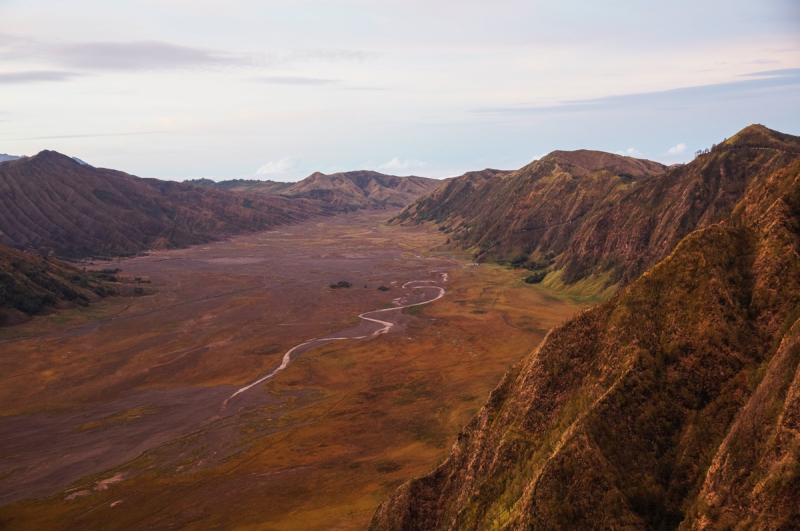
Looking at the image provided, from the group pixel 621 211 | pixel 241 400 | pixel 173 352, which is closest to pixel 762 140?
pixel 621 211

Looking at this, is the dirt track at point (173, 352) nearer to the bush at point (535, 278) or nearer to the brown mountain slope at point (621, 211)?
the bush at point (535, 278)

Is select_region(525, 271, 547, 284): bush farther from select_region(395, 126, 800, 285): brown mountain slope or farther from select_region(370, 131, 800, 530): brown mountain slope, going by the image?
select_region(370, 131, 800, 530): brown mountain slope

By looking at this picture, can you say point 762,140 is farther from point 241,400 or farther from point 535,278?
point 241,400

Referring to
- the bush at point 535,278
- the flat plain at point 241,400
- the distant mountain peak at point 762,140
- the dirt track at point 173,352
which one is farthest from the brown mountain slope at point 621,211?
the dirt track at point 173,352

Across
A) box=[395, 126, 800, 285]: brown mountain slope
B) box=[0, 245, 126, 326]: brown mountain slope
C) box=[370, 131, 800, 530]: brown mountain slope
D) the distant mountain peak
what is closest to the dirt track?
box=[0, 245, 126, 326]: brown mountain slope

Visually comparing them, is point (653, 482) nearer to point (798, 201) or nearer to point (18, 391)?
point (798, 201)

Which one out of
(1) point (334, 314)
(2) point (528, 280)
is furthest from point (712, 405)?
(2) point (528, 280)
